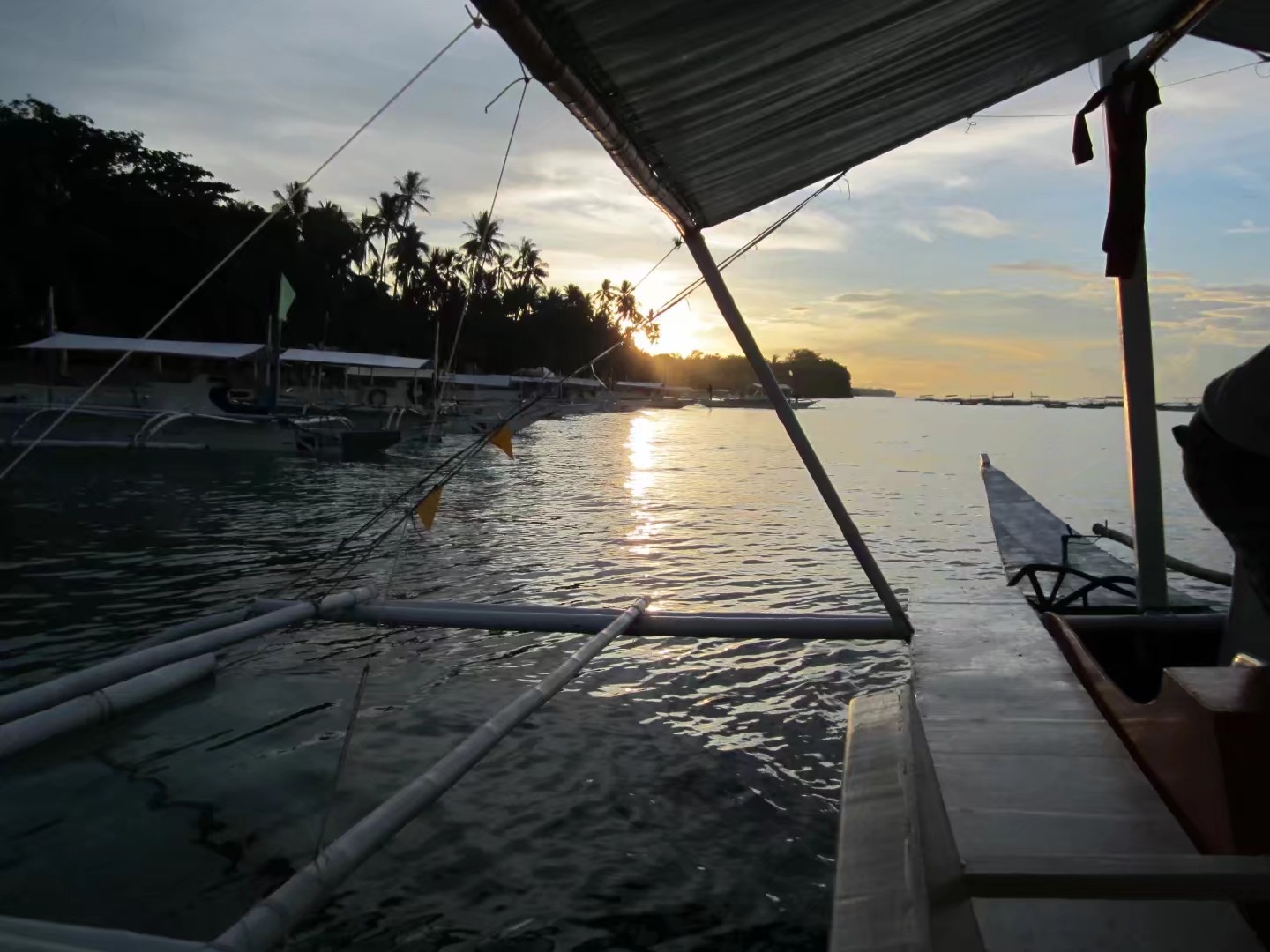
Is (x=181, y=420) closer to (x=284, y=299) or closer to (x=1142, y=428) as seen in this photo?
(x=284, y=299)

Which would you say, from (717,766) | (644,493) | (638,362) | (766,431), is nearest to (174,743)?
(717,766)

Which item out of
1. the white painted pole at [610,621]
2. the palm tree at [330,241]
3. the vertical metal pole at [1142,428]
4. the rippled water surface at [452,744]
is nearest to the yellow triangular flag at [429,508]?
the white painted pole at [610,621]

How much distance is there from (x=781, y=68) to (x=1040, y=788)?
8.77 ft

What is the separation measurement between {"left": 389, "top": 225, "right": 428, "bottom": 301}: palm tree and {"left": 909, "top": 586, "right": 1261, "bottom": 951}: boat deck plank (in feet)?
240

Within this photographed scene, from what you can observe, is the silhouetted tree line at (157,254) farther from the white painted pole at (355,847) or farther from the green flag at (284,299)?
the white painted pole at (355,847)

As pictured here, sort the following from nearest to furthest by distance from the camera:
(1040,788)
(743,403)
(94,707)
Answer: (1040,788) → (94,707) → (743,403)

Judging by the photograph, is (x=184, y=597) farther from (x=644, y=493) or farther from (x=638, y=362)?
(x=638, y=362)

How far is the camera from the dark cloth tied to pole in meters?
5.50

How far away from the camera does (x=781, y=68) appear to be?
3.36 metres

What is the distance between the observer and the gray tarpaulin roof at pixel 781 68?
2.62 m

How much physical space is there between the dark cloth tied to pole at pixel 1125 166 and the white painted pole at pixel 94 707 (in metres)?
6.42

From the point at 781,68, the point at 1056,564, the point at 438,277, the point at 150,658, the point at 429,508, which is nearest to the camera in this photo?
the point at 781,68

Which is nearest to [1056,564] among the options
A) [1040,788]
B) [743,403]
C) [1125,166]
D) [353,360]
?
[1125,166]

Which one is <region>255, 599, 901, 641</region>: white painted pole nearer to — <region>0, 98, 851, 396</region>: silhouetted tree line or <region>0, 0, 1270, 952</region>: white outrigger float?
<region>0, 0, 1270, 952</region>: white outrigger float
